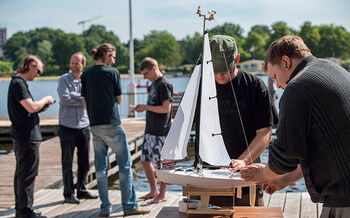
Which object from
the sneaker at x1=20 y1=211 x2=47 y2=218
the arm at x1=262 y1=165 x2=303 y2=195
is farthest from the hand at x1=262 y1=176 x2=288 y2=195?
the sneaker at x1=20 y1=211 x2=47 y2=218

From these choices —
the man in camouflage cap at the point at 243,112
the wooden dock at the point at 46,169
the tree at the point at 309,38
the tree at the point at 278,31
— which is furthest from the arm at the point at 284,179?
the wooden dock at the point at 46,169

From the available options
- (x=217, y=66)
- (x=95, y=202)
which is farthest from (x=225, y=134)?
(x=95, y=202)

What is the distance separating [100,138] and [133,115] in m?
11.7

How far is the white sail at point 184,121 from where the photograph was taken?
7.64ft

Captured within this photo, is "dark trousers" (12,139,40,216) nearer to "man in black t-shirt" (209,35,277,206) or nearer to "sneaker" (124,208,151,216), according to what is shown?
"sneaker" (124,208,151,216)

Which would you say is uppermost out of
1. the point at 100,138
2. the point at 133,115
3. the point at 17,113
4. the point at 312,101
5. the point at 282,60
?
the point at 282,60

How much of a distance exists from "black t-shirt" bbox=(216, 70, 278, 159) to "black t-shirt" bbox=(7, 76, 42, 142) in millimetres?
2462

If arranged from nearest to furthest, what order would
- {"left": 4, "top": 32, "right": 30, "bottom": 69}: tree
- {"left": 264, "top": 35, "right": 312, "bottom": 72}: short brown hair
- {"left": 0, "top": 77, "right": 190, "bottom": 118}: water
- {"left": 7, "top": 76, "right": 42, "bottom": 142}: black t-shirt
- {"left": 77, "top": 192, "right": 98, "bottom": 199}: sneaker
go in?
1. {"left": 264, "top": 35, "right": 312, "bottom": 72}: short brown hair
2. {"left": 7, "top": 76, "right": 42, "bottom": 142}: black t-shirt
3. {"left": 77, "top": 192, "right": 98, "bottom": 199}: sneaker
4. {"left": 0, "top": 77, "right": 190, "bottom": 118}: water
5. {"left": 4, "top": 32, "right": 30, "bottom": 69}: tree

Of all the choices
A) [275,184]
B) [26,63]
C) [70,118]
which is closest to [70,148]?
[70,118]

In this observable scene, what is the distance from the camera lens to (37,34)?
106 metres

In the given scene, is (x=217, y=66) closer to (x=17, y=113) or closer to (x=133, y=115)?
(x=17, y=113)

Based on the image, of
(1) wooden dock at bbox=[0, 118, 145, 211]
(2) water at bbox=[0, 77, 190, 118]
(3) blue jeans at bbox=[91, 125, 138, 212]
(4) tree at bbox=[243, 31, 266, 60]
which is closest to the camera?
(3) blue jeans at bbox=[91, 125, 138, 212]

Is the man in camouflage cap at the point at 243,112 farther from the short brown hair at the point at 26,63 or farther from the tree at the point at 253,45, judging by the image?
the tree at the point at 253,45

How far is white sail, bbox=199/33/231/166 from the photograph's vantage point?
91.0 inches
